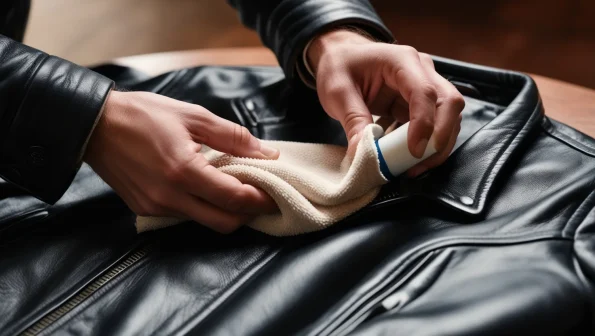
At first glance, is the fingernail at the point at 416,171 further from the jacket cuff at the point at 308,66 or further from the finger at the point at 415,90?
the jacket cuff at the point at 308,66

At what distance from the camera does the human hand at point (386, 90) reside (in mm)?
513

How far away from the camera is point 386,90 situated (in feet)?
2.00

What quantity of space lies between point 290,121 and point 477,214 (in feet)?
0.84

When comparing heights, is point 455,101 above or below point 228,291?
above

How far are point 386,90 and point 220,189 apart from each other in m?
0.21

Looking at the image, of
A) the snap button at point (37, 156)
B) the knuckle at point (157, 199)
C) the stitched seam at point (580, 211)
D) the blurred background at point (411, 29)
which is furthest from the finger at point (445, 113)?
the blurred background at point (411, 29)

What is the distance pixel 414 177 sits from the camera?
527 millimetres

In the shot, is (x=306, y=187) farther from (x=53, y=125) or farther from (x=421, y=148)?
(x=53, y=125)

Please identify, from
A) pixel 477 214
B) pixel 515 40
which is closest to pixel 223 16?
pixel 515 40

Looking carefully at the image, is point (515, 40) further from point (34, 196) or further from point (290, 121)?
point (34, 196)

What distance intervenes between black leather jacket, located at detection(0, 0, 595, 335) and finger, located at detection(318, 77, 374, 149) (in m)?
0.06

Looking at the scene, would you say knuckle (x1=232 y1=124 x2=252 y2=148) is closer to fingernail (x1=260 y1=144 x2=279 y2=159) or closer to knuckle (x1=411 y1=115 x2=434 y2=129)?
fingernail (x1=260 y1=144 x2=279 y2=159)

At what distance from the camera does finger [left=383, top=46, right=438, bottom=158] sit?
1.64 feet

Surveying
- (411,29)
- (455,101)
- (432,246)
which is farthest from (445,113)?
(411,29)
